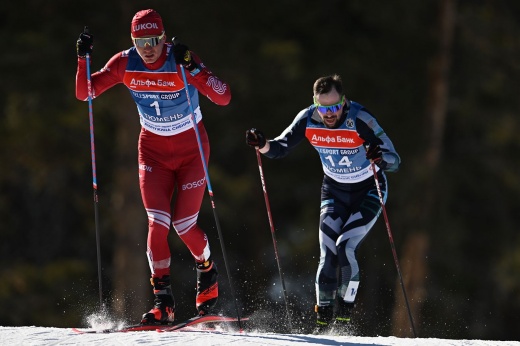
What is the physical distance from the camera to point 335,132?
8422 millimetres

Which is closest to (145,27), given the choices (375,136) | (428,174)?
(375,136)

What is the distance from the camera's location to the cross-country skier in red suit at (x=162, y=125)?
818 cm

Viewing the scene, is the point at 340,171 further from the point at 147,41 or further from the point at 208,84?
the point at 147,41

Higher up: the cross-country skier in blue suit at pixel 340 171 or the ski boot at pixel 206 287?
the cross-country skier in blue suit at pixel 340 171

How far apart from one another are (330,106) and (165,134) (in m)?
1.20

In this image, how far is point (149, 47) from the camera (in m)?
8.12

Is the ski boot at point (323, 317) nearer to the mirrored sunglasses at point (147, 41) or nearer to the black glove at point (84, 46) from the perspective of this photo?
the mirrored sunglasses at point (147, 41)

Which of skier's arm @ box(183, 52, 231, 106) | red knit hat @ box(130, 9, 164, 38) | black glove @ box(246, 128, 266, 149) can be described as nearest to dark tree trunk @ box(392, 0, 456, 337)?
black glove @ box(246, 128, 266, 149)

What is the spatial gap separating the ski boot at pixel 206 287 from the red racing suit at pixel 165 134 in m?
0.24

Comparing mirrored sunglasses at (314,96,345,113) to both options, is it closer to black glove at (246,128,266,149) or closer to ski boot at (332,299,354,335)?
black glove at (246,128,266,149)

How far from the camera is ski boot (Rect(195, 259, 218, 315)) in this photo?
874cm

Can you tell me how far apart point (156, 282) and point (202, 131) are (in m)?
1.15

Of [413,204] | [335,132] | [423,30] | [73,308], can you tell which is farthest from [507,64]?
[335,132]

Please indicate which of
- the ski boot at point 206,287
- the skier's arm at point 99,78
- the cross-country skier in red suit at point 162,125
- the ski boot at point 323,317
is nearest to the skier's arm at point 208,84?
the cross-country skier in red suit at point 162,125
